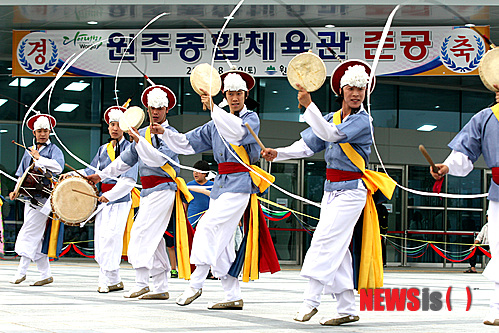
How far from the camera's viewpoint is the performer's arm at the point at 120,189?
7410 mm

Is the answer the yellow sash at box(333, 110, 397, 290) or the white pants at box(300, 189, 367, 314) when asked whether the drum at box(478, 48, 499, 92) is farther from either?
the white pants at box(300, 189, 367, 314)

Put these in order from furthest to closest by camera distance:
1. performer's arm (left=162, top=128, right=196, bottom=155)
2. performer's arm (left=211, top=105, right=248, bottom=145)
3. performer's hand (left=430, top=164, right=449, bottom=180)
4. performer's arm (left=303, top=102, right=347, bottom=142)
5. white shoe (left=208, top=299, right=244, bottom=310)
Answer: performer's arm (left=162, top=128, right=196, bottom=155), white shoe (left=208, top=299, right=244, bottom=310), performer's arm (left=211, top=105, right=248, bottom=145), performer's arm (left=303, top=102, right=347, bottom=142), performer's hand (left=430, top=164, right=449, bottom=180)

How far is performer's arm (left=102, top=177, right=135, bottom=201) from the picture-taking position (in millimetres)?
7410

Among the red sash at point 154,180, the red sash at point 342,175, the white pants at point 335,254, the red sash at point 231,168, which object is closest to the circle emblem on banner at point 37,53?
the red sash at point 154,180

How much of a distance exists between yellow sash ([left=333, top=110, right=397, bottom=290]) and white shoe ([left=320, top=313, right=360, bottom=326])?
0.78 feet

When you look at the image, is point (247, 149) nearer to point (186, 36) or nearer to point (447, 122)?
point (186, 36)

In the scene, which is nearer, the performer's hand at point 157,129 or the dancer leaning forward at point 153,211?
the performer's hand at point 157,129

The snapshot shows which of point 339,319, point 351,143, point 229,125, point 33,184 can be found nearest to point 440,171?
point 351,143

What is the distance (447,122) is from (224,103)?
12294 millimetres

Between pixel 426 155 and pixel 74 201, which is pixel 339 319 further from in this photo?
pixel 74 201

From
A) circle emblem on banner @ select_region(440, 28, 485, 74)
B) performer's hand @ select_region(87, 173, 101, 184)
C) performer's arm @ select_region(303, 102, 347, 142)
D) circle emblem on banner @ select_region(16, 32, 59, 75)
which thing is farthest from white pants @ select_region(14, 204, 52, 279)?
circle emblem on banner @ select_region(440, 28, 485, 74)

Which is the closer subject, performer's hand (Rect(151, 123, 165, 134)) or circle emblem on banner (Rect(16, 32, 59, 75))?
performer's hand (Rect(151, 123, 165, 134))

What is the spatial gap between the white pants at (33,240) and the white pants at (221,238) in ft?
11.0

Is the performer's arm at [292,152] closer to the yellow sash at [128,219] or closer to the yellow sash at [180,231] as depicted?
the yellow sash at [180,231]
